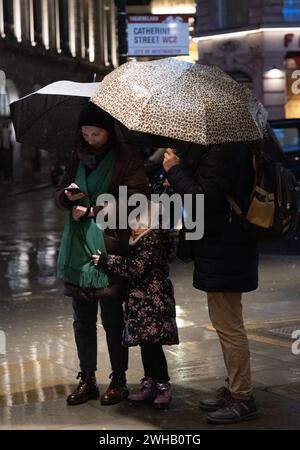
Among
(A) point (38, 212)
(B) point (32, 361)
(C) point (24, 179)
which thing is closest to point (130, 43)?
(A) point (38, 212)

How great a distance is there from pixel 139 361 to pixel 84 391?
49.2 inches

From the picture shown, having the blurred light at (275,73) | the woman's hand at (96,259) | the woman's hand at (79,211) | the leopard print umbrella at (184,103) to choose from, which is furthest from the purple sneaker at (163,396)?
the blurred light at (275,73)

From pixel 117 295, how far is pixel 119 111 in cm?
124

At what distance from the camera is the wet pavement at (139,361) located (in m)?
5.31

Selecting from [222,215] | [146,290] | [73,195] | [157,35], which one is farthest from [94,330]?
[157,35]

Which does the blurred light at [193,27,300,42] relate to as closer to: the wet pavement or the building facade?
the building facade

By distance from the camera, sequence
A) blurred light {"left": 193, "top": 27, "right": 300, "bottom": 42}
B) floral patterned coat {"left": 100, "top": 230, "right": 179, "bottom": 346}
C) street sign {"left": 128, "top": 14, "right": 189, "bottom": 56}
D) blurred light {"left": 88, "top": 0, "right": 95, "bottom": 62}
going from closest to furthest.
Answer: floral patterned coat {"left": 100, "top": 230, "right": 179, "bottom": 346} < street sign {"left": 128, "top": 14, "right": 189, "bottom": 56} < blurred light {"left": 193, "top": 27, "right": 300, "bottom": 42} < blurred light {"left": 88, "top": 0, "right": 95, "bottom": 62}

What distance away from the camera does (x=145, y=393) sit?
560cm

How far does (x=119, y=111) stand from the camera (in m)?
5.04

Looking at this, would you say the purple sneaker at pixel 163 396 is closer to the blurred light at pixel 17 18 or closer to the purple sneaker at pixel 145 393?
the purple sneaker at pixel 145 393

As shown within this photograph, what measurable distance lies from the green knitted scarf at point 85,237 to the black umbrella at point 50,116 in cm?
60

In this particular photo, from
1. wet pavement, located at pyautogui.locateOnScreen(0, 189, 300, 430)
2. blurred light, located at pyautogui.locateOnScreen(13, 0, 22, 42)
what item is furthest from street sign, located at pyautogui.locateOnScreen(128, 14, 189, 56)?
blurred light, located at pyautogui.locateOnScreen(13, 0, 22, 42)

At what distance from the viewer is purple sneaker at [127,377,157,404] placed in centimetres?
558

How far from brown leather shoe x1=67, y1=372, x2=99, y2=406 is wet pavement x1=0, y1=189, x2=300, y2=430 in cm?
6
